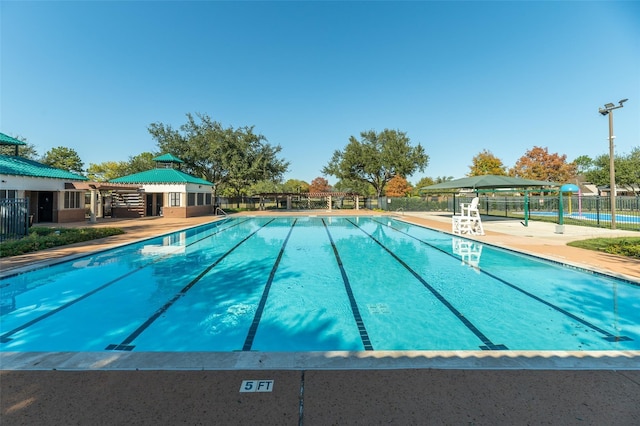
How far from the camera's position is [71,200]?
730 inches

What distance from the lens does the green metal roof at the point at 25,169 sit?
14.5 m

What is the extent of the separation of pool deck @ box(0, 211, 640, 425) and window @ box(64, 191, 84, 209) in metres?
19.5

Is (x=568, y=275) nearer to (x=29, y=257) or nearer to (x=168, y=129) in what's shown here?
(x=29, y=257)

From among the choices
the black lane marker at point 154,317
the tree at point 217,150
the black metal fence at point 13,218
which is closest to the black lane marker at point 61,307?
the black lane marker at point 154,317

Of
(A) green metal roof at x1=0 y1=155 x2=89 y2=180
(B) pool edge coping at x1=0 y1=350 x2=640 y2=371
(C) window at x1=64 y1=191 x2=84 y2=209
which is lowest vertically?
(B) pool edge coping at x1=0 y1=350 x2=640 y2=371

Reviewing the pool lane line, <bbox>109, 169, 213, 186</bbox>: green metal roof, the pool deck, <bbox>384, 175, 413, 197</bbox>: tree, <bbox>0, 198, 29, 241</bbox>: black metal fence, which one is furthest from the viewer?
<bbox>384, 175, 413, 197</bbox>: tree

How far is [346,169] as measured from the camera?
37.3 metres

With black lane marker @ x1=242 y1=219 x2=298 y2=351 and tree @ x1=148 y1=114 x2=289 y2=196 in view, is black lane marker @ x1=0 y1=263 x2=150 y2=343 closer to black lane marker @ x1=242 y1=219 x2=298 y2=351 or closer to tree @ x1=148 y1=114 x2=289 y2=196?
black lane marker @ x1=242 y1=219 x2=298 y2=351

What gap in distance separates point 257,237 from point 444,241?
26.5 ft

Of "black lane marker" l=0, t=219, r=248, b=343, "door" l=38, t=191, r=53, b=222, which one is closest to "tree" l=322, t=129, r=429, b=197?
"door" l=38, t=191, r=53, b=222

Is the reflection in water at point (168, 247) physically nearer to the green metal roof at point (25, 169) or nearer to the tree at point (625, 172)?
the green metal roof at point (25, 169)

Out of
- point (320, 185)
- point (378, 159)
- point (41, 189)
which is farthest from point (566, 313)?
point (320, 185)

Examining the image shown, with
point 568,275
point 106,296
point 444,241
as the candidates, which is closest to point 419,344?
point 568,275

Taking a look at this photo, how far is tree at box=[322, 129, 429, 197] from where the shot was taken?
35.7m
